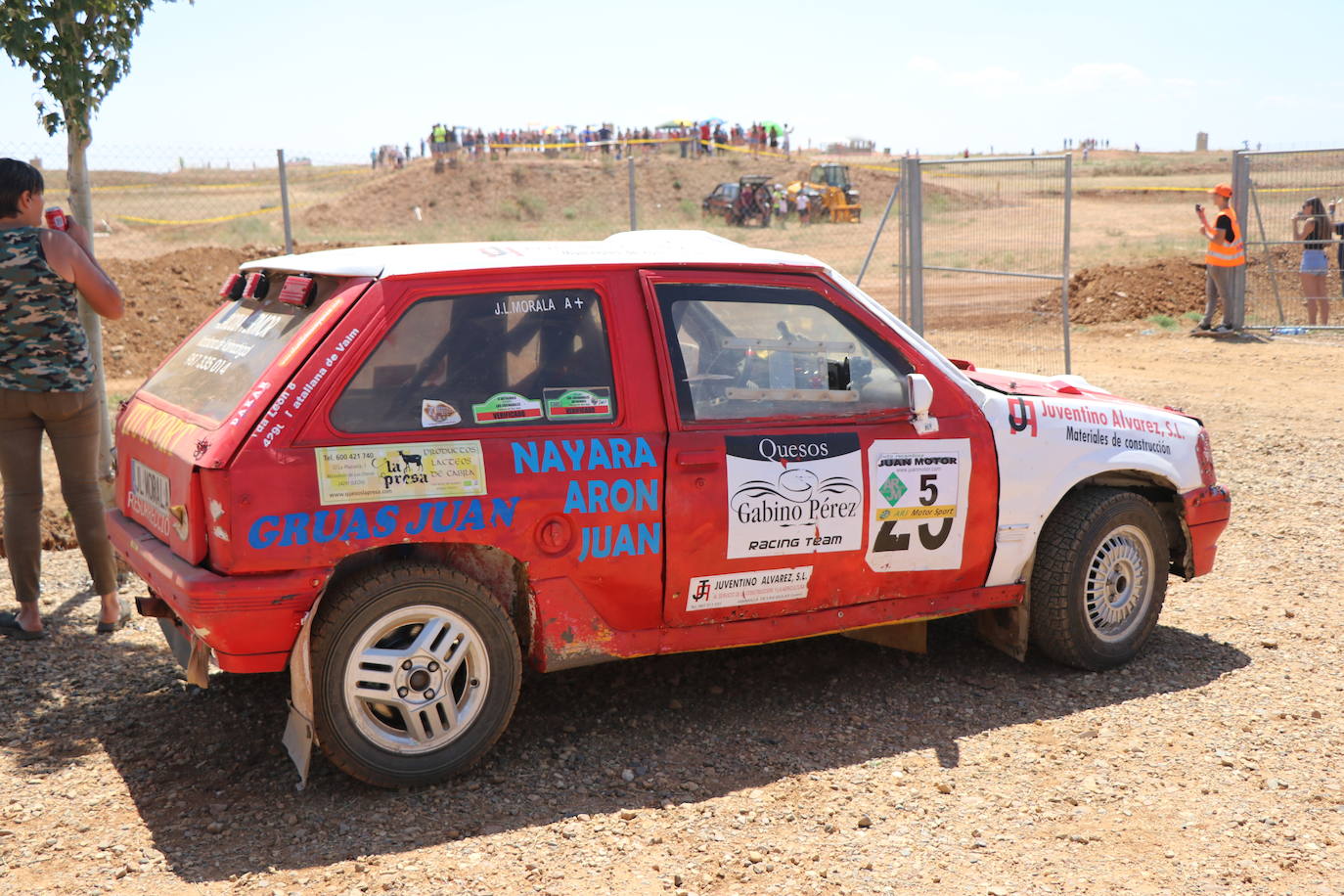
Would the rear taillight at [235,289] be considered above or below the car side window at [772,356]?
above

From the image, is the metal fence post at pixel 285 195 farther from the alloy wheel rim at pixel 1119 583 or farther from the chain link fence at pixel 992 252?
the alloy wheel rim at pixel 1119 583

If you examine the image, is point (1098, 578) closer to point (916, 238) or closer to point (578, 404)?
point (578, 404)

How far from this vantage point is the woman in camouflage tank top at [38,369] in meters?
5.21

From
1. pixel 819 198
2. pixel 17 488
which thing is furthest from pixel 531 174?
pixel 17 488

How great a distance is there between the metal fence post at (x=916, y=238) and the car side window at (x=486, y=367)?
9.28 m

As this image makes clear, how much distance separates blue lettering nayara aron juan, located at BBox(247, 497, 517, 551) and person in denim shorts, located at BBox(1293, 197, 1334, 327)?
52.0ft

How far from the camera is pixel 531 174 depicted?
46656 millimetres

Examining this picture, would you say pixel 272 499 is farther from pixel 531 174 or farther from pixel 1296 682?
pixel 531 174

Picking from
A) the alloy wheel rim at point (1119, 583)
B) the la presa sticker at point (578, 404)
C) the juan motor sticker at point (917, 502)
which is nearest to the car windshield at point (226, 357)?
the la presa sticker at point (578, 404)

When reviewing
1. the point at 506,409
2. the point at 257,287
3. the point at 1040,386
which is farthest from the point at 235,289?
the point at 1040,386

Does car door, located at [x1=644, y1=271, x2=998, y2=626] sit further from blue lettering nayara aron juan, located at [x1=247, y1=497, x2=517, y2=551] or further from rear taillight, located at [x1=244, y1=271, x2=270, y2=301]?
rear taillight, located at [x1=244, y1=271, x2=270, y2=301]

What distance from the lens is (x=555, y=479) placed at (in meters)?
4.20

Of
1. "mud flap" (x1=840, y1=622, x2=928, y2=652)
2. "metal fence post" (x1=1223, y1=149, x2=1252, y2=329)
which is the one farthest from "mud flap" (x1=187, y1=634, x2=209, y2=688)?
"metal fence post" (x1=1223, y1=149, x2=1252, y2=329)

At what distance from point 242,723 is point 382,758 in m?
0.96
